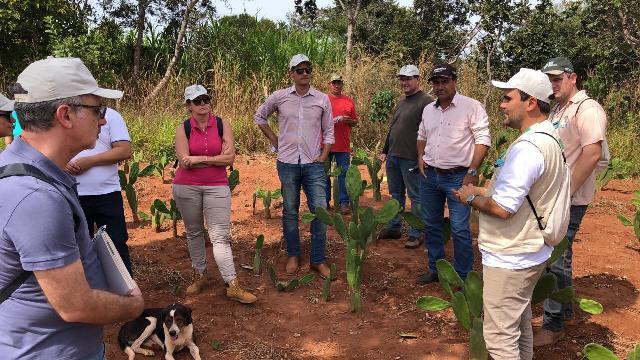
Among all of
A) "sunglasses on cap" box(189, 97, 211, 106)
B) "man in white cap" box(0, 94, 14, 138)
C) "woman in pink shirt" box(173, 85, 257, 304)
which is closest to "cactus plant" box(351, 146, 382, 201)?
"woman in pink shirt" box(173, 85, 257, 304)

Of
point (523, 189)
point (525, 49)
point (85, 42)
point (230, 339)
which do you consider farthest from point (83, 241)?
point (525, 49)

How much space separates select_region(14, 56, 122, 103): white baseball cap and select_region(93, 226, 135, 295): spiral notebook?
1.43 ft

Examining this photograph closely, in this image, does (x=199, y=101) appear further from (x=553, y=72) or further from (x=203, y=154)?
(x=553, y=72)

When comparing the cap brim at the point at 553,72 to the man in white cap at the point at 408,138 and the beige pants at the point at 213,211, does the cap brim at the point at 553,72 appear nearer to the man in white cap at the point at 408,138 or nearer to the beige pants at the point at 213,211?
the man in white cap at the point at 408,138

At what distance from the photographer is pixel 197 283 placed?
4156mm

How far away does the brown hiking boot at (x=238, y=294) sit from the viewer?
12.9ft

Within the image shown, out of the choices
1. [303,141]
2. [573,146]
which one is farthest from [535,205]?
[303,141]

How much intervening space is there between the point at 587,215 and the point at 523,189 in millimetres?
4838

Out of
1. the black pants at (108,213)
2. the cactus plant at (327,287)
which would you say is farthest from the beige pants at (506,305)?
the black pants at (108,213)

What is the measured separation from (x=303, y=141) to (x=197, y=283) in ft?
4.83

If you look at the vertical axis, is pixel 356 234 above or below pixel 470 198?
below

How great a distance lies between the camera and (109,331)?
11.7ft

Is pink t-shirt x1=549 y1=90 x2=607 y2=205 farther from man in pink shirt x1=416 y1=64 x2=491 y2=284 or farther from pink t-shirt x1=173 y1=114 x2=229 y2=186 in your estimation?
pink t-shirt x1=173 y1=114 x2=229 y2=186

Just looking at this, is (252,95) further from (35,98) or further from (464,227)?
(35,98)
